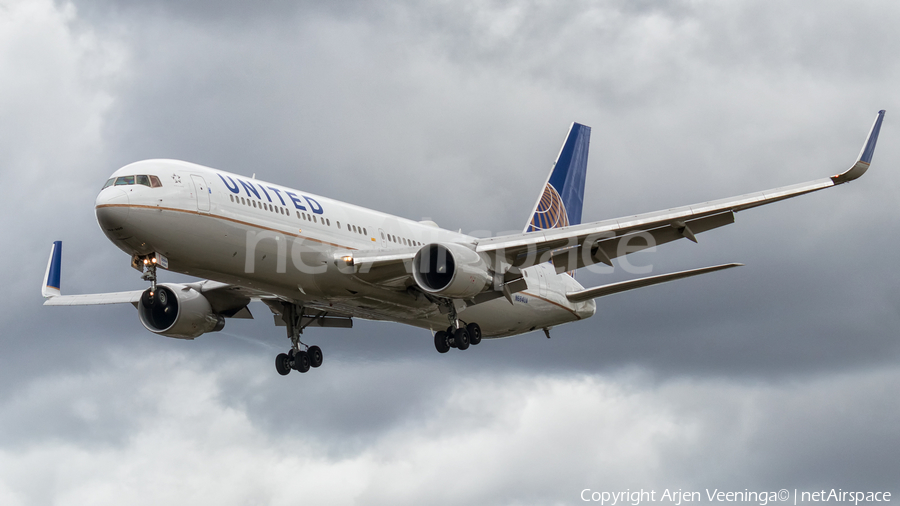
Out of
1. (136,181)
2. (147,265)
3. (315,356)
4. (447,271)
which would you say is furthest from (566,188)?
(136,181)

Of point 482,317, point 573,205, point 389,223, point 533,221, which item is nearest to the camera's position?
point 389,223

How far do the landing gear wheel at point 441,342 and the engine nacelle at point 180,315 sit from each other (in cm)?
886

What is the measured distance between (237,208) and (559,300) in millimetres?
15990

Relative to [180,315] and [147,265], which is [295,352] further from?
[147,265]

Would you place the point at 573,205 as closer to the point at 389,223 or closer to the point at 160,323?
the point at 389,223

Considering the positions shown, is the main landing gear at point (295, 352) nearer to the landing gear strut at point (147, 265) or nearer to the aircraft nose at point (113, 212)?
the landing gear strut at point (147, 265)

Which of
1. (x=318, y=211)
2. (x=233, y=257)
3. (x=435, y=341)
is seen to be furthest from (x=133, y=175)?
(x=435, y=341)

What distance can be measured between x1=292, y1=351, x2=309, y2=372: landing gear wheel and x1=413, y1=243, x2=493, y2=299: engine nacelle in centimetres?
852

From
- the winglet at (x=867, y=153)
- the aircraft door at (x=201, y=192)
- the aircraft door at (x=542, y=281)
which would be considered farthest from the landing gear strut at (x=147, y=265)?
the winglet at (x=867, y=153)

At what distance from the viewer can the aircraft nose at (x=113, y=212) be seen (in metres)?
28.3

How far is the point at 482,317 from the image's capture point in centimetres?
3938

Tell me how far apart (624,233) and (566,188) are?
17013 millimetres

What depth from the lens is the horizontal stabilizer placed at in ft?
111

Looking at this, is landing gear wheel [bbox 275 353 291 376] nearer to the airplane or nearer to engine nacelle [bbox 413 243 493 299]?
the airplane
